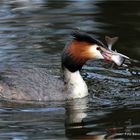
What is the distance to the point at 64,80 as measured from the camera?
→ 1088 centimetres

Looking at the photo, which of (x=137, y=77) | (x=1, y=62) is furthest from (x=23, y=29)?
(x=137, y=77)

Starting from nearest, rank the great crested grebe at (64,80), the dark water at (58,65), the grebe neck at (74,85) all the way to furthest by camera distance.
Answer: the dark water at (58,65) < the great crested grebe at (64,80) < the grebe neck at (74,85)

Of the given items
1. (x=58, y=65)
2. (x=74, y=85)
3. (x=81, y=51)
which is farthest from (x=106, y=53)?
(x=58, y=65)

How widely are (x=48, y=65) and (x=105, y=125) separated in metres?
3.06

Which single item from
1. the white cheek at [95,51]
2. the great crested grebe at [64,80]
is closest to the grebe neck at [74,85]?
the great crested grebe at [64,80]

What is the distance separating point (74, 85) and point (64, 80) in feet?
0.54

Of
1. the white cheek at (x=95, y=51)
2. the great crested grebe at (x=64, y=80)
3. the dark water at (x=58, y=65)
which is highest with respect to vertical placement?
the white cheek at (x=95, y=51)

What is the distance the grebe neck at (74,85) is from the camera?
10.8 meters

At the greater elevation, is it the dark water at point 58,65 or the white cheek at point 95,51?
the white cheek at point 95,51

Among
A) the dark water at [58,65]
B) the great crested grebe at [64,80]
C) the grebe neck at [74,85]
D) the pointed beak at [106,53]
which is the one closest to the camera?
the dark water at [58,65]

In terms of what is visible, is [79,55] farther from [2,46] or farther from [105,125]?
[2,46]

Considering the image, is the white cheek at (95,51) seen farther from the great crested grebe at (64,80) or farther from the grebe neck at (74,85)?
the grebe neck at (74,85)

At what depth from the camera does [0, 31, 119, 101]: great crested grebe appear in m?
10.4

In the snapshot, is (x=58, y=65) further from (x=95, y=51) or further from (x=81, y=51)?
(x=95, y=51)
